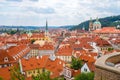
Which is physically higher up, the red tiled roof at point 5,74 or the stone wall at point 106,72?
the stone wall at point 106,72

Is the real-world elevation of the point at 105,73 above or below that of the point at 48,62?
above

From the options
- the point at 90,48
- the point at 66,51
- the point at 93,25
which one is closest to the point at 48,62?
the point at 66,51

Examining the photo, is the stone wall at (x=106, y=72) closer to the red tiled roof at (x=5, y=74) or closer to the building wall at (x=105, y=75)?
the building wall at (x=105, y=75)

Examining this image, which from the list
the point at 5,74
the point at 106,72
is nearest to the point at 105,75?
the point at 106,72

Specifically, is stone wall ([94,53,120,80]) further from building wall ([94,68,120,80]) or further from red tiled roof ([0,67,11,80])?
red tiled roof ([0,67,11,80])

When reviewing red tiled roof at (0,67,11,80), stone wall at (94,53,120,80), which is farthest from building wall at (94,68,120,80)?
red tiled roof at (0,67,11,80)

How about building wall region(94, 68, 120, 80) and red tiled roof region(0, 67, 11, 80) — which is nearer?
building wall region(94, 68, 120, 80)

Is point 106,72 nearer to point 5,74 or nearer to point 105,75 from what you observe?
point 105,75

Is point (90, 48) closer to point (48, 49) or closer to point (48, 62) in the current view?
point (48, 49)

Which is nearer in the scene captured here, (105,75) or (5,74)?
(105,75)

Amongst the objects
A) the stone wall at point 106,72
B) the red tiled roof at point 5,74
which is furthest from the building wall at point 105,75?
the red tiled roof at point 5,74

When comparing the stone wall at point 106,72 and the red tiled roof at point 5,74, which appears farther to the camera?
the red tiled roof at point 5,74
